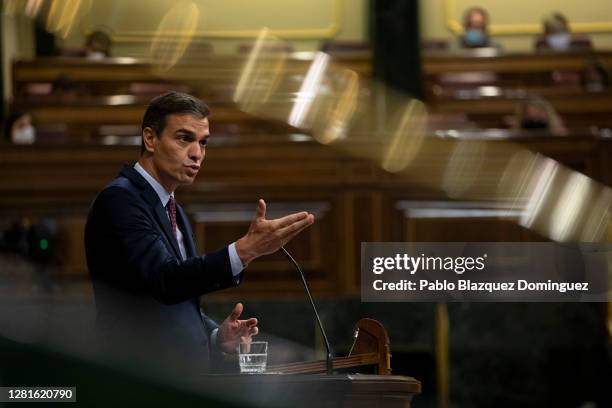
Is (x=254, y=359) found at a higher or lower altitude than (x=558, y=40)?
lower

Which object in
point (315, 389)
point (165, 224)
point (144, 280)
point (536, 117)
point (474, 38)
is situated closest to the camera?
point (315, 389)

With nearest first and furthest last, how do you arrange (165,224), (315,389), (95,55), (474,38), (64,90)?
(315,389) < (165,224) < (64,90) < (95,55) < (474,38)

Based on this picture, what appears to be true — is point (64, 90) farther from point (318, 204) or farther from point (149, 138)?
point (149, 138)

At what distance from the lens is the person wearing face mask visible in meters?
4.04

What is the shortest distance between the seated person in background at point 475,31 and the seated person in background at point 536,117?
1453mm

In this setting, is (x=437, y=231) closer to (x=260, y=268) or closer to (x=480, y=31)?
(x=260, y=268)

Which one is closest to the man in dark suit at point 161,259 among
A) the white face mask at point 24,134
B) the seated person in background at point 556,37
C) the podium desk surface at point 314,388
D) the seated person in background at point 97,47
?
the podium desk surface at point 314,388

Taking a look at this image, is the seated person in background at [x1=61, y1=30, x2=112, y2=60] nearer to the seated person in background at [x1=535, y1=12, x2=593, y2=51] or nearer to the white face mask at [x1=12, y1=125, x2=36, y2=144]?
the white face mask at [x1=12, y1=125, x2=36, y2=144]

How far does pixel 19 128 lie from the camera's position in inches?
161

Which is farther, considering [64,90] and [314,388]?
[64,90]

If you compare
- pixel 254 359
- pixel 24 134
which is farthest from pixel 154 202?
pixel 24 134

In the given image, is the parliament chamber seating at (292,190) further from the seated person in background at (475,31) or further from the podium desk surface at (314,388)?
the podium desk surface at (314,388)

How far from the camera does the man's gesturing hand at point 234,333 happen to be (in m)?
1.66

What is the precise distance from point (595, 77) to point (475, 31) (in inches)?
35.0
